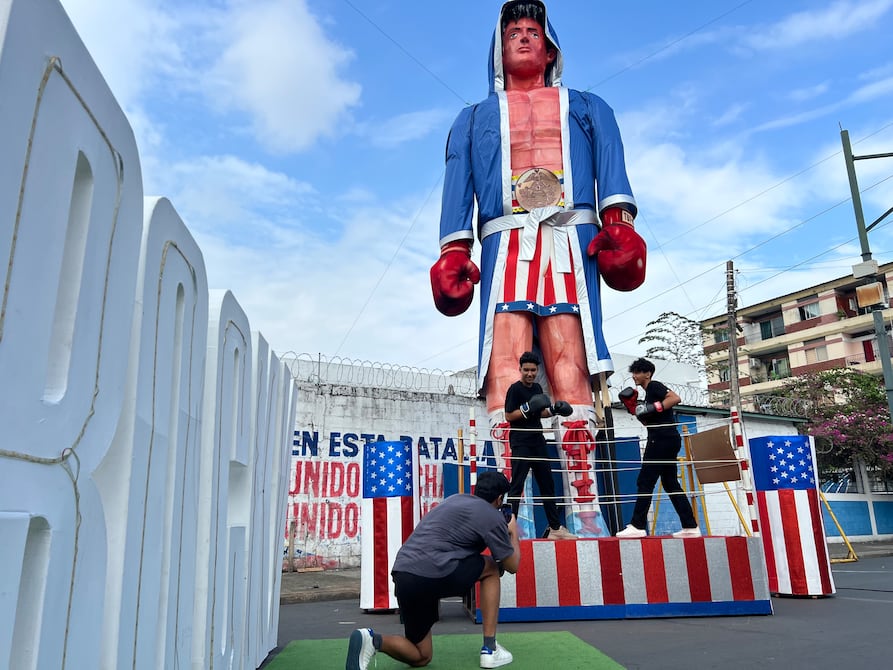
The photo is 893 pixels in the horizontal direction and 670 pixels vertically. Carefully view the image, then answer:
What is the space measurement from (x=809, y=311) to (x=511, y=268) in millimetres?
37020

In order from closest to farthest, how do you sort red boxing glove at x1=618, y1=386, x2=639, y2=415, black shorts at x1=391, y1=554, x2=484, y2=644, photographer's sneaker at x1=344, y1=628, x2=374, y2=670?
photographer's sneaker at x1=344, y1=628, x2=374, y2=670, black shorts at x1=391, y1=554, x2=484, y2=644, red boxing glove at x1=618, y1=386, x2=639, y2=415

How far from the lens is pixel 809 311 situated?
128ft

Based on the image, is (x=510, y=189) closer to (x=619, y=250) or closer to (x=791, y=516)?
(x=619, y=250)

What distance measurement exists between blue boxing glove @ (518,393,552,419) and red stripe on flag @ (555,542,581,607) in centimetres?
105

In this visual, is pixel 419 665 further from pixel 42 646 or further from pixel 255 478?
pixel 42 646

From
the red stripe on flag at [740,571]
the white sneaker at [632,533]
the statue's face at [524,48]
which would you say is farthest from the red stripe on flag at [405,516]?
the statue's face at [524,48]

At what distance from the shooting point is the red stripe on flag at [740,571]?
217 inches

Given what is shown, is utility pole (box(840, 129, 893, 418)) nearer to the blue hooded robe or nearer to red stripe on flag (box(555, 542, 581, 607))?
the blue hooded robe

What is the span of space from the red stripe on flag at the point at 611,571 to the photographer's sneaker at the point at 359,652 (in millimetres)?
2764

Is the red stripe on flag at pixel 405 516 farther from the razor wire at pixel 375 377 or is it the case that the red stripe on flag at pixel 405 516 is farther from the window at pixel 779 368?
the window at pixel 779 368

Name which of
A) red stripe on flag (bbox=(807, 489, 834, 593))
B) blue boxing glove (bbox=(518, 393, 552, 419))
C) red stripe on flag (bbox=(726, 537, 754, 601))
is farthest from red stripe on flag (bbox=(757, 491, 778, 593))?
blue boxing glove (bbox=(518, 393, 552, 419))

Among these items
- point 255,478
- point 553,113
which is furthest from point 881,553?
point 255,478

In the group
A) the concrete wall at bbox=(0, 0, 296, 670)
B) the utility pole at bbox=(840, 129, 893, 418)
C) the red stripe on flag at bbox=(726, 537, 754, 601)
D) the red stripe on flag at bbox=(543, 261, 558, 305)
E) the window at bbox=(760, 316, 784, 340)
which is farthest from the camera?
the window at bbox=(760, 316, 784, 340)

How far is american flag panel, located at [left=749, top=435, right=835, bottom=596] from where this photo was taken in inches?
258
